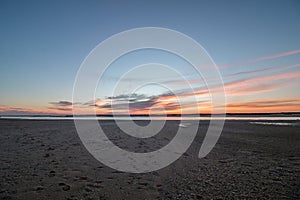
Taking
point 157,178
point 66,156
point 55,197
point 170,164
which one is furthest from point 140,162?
point 55,197

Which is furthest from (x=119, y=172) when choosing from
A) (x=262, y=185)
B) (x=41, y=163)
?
(x=262, y=185)

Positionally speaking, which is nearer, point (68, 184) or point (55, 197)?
point (55, 197)

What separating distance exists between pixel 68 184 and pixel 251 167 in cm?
776

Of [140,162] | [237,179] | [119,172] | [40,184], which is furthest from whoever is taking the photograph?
[140,162]

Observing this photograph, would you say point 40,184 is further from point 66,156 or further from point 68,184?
point 66,156

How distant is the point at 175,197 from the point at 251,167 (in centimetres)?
501

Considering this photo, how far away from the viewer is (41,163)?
991 centimetres

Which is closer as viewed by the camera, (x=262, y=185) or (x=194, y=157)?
(x=262, y=185)

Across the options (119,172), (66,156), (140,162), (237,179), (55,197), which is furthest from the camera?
(66,156)

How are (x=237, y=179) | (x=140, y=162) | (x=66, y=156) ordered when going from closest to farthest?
(x=237, y=179) → (x=140, y=162) → (x=66, y=156)

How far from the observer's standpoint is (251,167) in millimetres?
9539

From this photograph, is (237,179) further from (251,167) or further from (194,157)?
(194,157)

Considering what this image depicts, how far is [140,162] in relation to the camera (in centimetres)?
1078

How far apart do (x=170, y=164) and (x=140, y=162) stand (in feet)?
5.06
